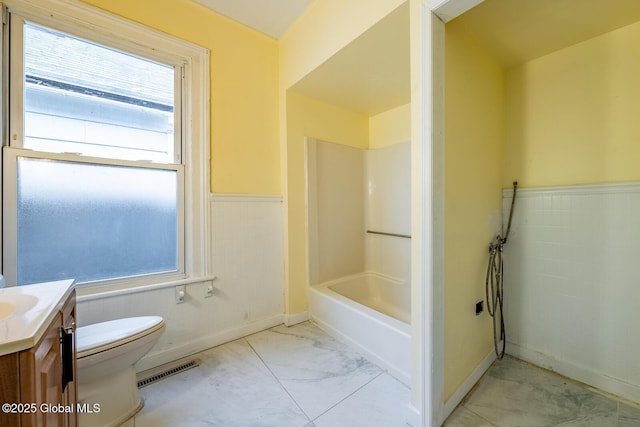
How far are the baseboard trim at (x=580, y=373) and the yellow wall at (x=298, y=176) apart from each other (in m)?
1.77

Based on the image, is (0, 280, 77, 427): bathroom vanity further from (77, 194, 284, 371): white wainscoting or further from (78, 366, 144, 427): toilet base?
(77, 194, 284, 371): white wainscoting

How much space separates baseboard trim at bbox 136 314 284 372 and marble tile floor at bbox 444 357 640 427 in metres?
1.52

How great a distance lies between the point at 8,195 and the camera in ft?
4.40

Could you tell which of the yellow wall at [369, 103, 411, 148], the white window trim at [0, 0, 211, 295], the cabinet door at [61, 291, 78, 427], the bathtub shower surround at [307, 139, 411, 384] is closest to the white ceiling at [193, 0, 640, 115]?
the yellow wall at [369, 103, 411, 148]

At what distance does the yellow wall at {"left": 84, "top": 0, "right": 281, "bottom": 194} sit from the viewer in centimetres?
184

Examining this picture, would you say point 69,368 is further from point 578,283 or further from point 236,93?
point 578,283

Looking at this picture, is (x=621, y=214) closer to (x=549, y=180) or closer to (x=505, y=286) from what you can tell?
(x=549, y=180)

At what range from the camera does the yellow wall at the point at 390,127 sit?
2586 mm

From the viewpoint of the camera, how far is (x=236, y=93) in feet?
6.89

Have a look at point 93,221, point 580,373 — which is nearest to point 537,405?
point 580,373

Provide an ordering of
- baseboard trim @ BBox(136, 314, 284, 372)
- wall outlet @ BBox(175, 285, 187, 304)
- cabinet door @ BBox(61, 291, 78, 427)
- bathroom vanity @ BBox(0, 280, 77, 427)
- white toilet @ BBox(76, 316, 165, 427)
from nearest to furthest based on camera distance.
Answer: bathroom vanity @ BBox(0, 280, 77, 427) → cabinet door @ BBox(61, 291, 78, 427) → white toilet @ BBox(76, 316, 165, 427) → baseboard trim @ BBox(136, 314, 284, 372) → wall outlet @ BBox(175, 285, 187, 304)

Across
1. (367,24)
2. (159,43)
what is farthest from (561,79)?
(159,43)

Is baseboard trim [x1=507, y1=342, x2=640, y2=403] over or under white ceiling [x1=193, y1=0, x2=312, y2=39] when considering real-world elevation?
under

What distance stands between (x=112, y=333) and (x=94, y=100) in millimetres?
1453
